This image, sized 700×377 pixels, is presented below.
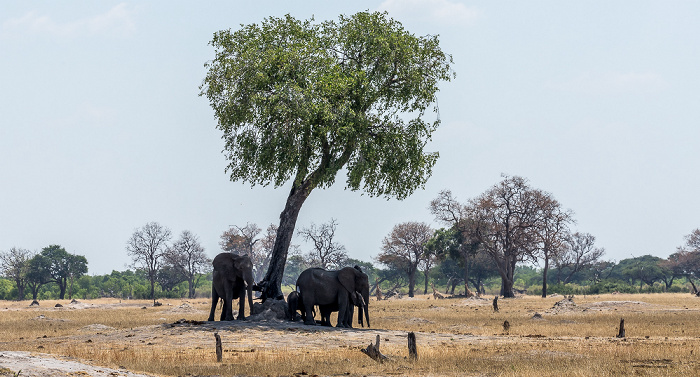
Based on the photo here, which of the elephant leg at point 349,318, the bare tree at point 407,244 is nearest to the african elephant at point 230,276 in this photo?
the elephant leg at point 349,318

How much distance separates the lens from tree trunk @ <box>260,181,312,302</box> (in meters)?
32.2

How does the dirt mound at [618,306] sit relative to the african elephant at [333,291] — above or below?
below

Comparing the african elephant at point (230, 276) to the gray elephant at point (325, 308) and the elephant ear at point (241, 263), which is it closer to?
the elephant ear at point (241, 263)

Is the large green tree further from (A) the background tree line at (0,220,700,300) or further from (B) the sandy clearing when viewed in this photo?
(A) the background tree line at (0,220,700,300)

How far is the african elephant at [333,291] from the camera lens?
94.2 feet

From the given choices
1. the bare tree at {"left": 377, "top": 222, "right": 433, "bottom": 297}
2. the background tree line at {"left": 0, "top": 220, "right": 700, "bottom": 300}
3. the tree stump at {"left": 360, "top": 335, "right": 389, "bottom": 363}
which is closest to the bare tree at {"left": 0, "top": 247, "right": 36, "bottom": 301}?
the background tree line at {"left": 0, "top": 220, "right": 700, "bottom": 300}

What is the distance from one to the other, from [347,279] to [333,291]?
27.3 inches

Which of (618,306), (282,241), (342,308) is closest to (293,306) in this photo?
(342,308)

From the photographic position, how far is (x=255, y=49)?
31.9m

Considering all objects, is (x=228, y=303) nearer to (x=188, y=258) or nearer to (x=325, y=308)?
(x=325, y=308)

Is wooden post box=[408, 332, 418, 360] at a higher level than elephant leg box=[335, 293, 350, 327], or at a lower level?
lower

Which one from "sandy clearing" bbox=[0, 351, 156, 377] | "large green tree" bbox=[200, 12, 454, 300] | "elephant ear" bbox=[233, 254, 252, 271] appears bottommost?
"sandy clearing" bbox=[0, 351, 156, 377]

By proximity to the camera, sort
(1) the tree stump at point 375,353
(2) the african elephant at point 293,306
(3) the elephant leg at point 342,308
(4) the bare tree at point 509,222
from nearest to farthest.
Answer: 1. (1) the tree stump at point 375,353
2. (3) the elephant leg at point 342,308
3. (2) the african elephant at point 293,306
4. (4) the bare tree at point 509,222

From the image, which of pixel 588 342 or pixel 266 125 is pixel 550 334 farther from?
pixel 266 125
